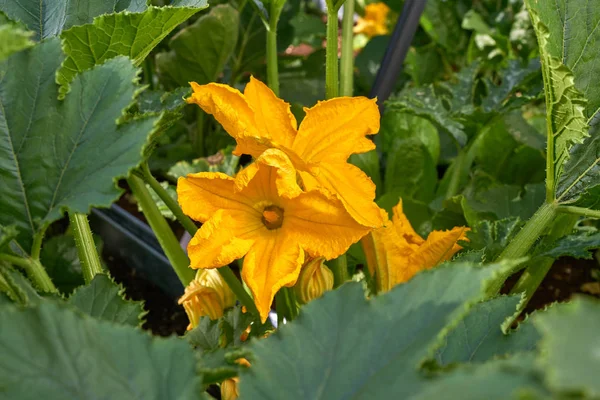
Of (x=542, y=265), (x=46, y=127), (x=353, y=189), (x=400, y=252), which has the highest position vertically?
(x=46, y=127)

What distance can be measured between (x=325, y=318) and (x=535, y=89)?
79 centimetres

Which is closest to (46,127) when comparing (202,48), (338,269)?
(338,269)

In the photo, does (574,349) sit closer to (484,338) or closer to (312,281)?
(484,338)

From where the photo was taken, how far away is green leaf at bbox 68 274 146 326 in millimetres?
569

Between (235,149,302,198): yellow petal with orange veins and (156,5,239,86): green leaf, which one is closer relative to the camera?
(235,149,302,198): yellow petal with orange veins

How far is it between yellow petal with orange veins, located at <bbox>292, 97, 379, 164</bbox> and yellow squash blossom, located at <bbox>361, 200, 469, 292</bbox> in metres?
0.12

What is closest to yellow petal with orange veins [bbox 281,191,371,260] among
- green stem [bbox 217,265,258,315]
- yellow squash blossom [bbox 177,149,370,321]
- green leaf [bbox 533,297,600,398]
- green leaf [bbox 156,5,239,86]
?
yellow squash blossom [bbox 177,149,370,321]

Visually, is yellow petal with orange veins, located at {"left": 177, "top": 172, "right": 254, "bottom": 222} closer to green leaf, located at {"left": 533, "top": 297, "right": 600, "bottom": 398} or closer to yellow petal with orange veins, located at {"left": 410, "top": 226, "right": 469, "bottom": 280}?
yellow petal with orange veins, located at {"left": 410, "top": 226, "right": 469, "bottom": 280}

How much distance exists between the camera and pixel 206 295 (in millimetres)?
719

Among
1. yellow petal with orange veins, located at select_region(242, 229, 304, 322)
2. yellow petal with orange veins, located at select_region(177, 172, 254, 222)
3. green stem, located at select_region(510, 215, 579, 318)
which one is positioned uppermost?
yellow petal with orange veins, located at select_region(177, 172, 254, 222)

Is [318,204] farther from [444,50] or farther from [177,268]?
[444,50]

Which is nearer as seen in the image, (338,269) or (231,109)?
(231,109)

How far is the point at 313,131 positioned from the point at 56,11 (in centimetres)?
31

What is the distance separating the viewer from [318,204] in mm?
591
